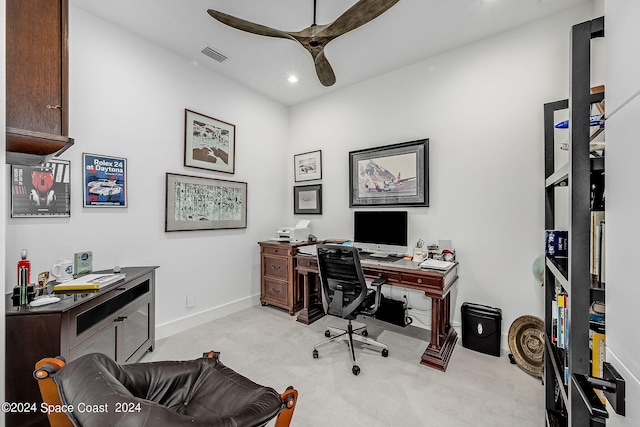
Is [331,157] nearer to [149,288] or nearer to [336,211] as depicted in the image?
[336,211]

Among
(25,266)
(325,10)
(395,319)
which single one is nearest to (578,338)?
(395,319)

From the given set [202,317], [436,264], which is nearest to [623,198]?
[436,264]

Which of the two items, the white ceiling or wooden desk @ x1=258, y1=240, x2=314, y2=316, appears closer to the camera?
the white ceiling

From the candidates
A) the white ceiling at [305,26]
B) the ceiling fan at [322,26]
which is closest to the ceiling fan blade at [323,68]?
the ceiling fan at [322,26]

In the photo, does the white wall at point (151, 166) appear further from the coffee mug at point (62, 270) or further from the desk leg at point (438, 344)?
the desk leg at point (438, 344)

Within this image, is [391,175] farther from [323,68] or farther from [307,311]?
[307,311]

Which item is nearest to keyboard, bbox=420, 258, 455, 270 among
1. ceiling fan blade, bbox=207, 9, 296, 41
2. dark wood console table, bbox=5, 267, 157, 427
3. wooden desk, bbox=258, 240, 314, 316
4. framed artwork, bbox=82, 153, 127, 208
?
wooden desk, bbox=258, 240, 314, 316

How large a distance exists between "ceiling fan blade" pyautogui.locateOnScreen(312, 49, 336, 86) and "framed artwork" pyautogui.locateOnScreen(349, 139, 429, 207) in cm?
118

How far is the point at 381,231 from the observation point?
123 inches

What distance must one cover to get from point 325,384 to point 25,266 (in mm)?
2185

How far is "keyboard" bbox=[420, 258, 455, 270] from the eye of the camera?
8.09 feet

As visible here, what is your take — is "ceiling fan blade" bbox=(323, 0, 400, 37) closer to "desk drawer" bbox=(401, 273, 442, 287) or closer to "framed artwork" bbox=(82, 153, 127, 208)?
"desk drawer" bbox=(401, 273, 442, 287)

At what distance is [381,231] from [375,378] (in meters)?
1.50

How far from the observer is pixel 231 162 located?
3.54 meters
